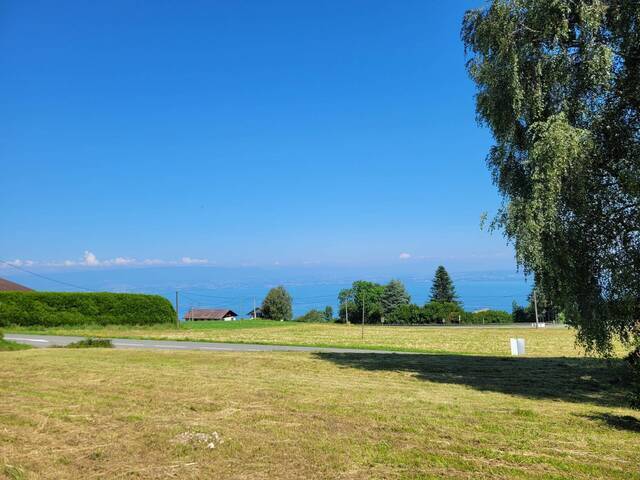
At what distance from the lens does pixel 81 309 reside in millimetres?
38531

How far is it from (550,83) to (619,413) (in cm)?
752

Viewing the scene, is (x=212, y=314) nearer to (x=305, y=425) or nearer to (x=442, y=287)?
(x=442, y=287)

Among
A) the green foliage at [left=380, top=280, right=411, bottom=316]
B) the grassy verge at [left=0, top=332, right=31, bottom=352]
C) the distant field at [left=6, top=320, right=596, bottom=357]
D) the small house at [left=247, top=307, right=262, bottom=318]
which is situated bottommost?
the distant field at [left=6, top=320, right=596, bottom=357]

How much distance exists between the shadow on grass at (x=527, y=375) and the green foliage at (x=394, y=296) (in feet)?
265

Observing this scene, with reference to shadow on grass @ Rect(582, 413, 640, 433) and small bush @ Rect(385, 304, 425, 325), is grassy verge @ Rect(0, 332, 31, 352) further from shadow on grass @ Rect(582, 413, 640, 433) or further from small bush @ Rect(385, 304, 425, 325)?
small bush @ Rect(385, 304, 425, 325)

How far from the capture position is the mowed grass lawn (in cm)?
555

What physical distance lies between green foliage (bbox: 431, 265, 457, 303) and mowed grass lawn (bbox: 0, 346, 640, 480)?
9256 centimetres

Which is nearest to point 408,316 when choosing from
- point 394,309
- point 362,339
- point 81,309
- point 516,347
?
point 394,309

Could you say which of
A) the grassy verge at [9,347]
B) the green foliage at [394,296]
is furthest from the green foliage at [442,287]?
the grassy verge at [9,347]

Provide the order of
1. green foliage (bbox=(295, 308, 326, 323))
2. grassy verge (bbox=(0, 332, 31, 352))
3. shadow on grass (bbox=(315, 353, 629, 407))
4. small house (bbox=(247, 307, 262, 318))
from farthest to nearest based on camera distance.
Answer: small house (bbox=(247, 307, 262, 318)), green foliage (bbox=(295, 308, 326, 323)), grassy verge (bbox=(0, 332, 31, 352)), shadow on grass (bbox=(315, 353, 629, 407))

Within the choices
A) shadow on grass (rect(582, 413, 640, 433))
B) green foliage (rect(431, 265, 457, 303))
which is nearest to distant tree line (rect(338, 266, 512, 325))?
green foliage (rect(431, 265, 457, 303))

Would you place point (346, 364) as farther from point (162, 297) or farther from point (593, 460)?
point (162, 297)

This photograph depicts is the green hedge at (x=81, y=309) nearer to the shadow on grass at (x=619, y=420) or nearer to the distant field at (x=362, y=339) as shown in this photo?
the distant field at (x=362, y=339)

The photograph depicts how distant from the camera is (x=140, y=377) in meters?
11.7
